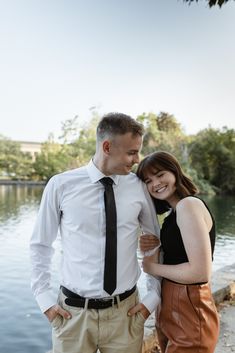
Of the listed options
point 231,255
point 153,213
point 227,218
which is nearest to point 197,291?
point 153,213

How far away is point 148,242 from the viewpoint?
192 centimetres

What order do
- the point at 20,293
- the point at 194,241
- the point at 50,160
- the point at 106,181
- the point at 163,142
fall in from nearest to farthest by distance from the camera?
1. the point at 194,241
2. the point at 106,181
3. the point at 20,293
4. the point at 163,142
5. the point at 50,160

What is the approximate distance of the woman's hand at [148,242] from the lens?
1920 mm

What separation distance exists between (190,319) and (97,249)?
1.76ft

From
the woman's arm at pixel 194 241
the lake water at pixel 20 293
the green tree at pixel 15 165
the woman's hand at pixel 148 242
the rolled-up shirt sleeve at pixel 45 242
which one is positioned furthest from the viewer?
the green tree at pixel 15 165

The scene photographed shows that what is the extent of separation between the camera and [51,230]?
182 centimetres

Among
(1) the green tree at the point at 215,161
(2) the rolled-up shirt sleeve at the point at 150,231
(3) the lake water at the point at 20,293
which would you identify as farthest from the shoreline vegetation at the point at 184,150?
(2) the rolled-up shirt sleeve at the point at 150,231

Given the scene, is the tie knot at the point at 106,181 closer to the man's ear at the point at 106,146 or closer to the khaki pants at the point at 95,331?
the man's ear at the point at 106,146

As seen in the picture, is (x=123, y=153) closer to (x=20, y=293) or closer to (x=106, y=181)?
(x=106, y=181)

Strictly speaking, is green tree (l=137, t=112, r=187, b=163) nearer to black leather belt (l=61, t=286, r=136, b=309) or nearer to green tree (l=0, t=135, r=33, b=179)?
green tree (l=0, t=135, r=33, b=179)

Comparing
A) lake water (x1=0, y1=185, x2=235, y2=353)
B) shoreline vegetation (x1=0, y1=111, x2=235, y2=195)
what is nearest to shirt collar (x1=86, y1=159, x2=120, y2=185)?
lake water (x1=0, y1=185, x2=235, y2=353)

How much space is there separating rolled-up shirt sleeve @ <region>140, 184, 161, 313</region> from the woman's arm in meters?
0.17

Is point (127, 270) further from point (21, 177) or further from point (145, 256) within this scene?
point (21, 177)

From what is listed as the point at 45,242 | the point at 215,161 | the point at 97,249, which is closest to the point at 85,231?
the point at 97,249
